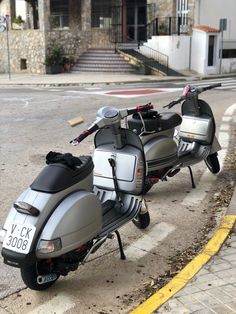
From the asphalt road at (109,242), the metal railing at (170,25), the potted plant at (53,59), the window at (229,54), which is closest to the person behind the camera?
the asphalt road at (109,242)

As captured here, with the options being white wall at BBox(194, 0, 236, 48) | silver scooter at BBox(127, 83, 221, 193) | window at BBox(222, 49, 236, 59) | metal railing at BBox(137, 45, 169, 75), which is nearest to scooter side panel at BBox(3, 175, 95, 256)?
silver scooter at BBox(127, 83, 221, 193)

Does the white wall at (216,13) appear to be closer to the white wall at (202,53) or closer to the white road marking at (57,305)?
the white wall at (202,53)

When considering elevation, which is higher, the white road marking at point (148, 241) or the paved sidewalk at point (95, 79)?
the white road marking at point (148, 241)

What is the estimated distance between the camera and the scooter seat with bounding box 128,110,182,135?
5531 millimetres

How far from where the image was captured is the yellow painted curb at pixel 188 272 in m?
3.55

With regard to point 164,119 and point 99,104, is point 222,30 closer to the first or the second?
point 99,104

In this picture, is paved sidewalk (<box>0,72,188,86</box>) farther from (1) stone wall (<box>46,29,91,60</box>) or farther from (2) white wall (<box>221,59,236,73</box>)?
(2) white wall (<box>221,59,236,73</box>)

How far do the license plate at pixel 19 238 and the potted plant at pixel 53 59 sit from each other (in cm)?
2452

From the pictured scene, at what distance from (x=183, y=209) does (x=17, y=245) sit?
2.74 metres

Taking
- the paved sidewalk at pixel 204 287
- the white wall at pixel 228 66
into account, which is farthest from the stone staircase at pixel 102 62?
the paved sidewalk at pixel 204 287

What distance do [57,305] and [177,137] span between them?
3.77m

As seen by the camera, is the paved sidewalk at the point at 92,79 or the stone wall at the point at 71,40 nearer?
the paved sidewalk at the point at 92,79

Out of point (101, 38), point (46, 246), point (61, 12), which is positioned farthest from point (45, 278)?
point (61, 12)

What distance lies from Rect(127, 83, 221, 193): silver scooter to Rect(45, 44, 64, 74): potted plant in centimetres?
2130
